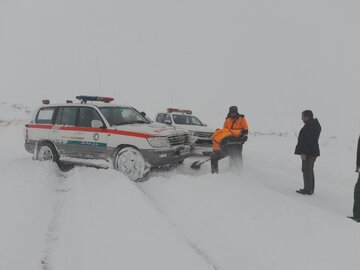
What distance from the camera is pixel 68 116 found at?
32.7 feet

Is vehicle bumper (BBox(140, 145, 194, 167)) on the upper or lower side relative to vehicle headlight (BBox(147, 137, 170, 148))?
lower

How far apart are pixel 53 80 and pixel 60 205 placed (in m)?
85.0

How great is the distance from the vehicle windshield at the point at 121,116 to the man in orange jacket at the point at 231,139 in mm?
2260

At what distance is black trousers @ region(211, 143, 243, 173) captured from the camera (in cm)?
888

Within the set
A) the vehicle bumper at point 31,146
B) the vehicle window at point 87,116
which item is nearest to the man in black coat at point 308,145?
the vehicle window at point 87,116

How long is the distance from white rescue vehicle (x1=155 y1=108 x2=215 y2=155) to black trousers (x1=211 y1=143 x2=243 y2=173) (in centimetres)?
222

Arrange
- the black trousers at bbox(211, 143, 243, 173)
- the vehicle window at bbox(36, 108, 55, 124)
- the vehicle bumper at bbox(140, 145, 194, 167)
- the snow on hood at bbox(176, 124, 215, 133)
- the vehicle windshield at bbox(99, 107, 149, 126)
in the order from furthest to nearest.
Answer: the snow on hood at bbox(176, 124, 215, 133) → the vehicle window at bbox(36, 108, 55, 124) → the vehicle windshield at bbox(99, 107, 149, 126) → the black trousers at bbox(211, 143, 243, 173) → the vehicle bumper at bbox(140, 145, 194, 167)

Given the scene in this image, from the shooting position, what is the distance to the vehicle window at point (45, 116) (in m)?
10.3

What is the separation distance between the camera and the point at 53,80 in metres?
85.5

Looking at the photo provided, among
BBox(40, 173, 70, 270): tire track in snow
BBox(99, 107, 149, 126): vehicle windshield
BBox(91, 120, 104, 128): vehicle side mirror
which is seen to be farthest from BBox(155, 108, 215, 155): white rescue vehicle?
BBox(40, 173, 70, 270): tire track in snow

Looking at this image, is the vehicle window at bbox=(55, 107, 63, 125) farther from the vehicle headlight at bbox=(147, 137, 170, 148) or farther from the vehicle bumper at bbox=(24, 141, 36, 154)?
the vehicle headlight at bbox=(147, 137, 170, 148)

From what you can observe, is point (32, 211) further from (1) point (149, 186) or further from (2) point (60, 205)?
(1) point (149, 186)

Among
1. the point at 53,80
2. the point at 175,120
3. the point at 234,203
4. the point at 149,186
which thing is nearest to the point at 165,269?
the point at 234,203

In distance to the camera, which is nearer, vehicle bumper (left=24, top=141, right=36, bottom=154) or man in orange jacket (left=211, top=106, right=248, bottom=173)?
man in orange jacket (left=211, top=106, right=248, bottom=173)
